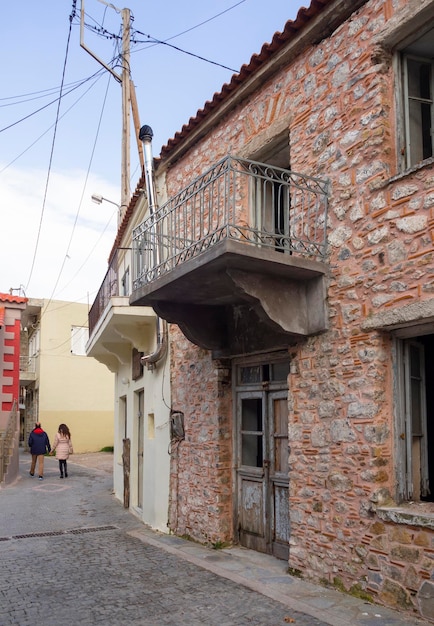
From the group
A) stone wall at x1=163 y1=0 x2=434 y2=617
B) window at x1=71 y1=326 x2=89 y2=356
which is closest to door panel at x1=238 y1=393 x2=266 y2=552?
stone wall at x1=163 y1=0 x2=434 y2=617

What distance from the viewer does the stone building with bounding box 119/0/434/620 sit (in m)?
5.02

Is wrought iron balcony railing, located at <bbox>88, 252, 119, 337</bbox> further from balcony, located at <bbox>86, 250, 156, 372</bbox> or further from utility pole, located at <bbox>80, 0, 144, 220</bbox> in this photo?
utility pole, located at <bbox>80, 0, 144, 220</bbox>

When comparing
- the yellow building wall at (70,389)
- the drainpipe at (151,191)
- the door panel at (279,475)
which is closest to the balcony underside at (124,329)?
the drainpipe at (151,191)

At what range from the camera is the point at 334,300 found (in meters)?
5.72

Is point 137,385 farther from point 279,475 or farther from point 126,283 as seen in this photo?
point 279,475

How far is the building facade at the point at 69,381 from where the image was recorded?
2620 centimetres

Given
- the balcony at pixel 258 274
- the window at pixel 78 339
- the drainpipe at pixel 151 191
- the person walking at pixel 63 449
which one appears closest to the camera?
the balcony at pixel 258 274

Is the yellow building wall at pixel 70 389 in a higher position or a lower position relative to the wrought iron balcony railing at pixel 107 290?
lower

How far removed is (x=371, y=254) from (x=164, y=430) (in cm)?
494

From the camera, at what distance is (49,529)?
9.46 m

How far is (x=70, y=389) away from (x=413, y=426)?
23.1m

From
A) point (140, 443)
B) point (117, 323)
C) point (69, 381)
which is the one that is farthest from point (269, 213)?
point (69, 381)

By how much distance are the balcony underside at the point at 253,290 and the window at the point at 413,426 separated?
2.81 feet

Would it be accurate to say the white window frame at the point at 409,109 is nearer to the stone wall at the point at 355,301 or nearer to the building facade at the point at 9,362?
the stone wall at the point at 355,301
